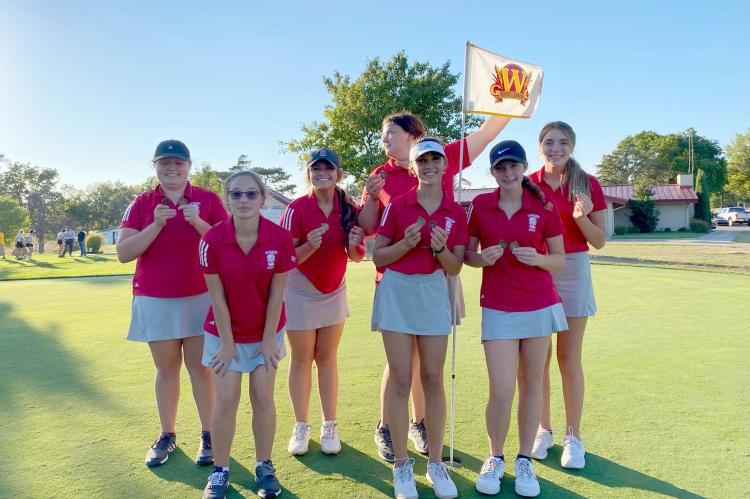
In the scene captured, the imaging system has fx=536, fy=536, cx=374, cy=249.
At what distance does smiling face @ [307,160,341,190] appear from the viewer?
3.54 m

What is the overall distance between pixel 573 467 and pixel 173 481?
2.46 metres

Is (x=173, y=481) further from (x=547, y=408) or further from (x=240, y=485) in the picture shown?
(x=547, y=408)

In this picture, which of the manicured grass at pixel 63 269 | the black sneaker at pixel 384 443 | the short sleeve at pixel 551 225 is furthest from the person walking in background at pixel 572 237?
the manicured grass at pixel 63 269

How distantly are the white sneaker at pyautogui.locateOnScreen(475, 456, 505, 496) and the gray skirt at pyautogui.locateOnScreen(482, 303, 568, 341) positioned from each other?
731 millimetres

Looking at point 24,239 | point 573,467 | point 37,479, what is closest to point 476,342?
point 573,467

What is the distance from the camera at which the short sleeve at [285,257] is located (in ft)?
10.3

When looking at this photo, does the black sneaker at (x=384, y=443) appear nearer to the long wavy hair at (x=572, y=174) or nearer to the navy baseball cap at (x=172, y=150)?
the long wavy hair at (x=572, y=174)

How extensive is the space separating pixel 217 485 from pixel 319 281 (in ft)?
4.53

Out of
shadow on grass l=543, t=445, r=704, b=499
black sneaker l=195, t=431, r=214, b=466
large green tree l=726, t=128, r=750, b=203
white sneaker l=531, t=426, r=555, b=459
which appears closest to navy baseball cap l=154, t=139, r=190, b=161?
black sneaker l=195, t=431, r=214, b=466

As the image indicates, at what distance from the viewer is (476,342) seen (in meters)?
6.58

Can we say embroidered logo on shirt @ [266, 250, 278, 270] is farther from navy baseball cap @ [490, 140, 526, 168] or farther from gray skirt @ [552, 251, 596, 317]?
gray skirt @ [552, 251, 596, 317]

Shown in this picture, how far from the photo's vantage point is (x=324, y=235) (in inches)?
142

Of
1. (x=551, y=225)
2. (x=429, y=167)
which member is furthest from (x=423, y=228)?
(x=551, y=225)

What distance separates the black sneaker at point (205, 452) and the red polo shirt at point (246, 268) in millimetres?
886
